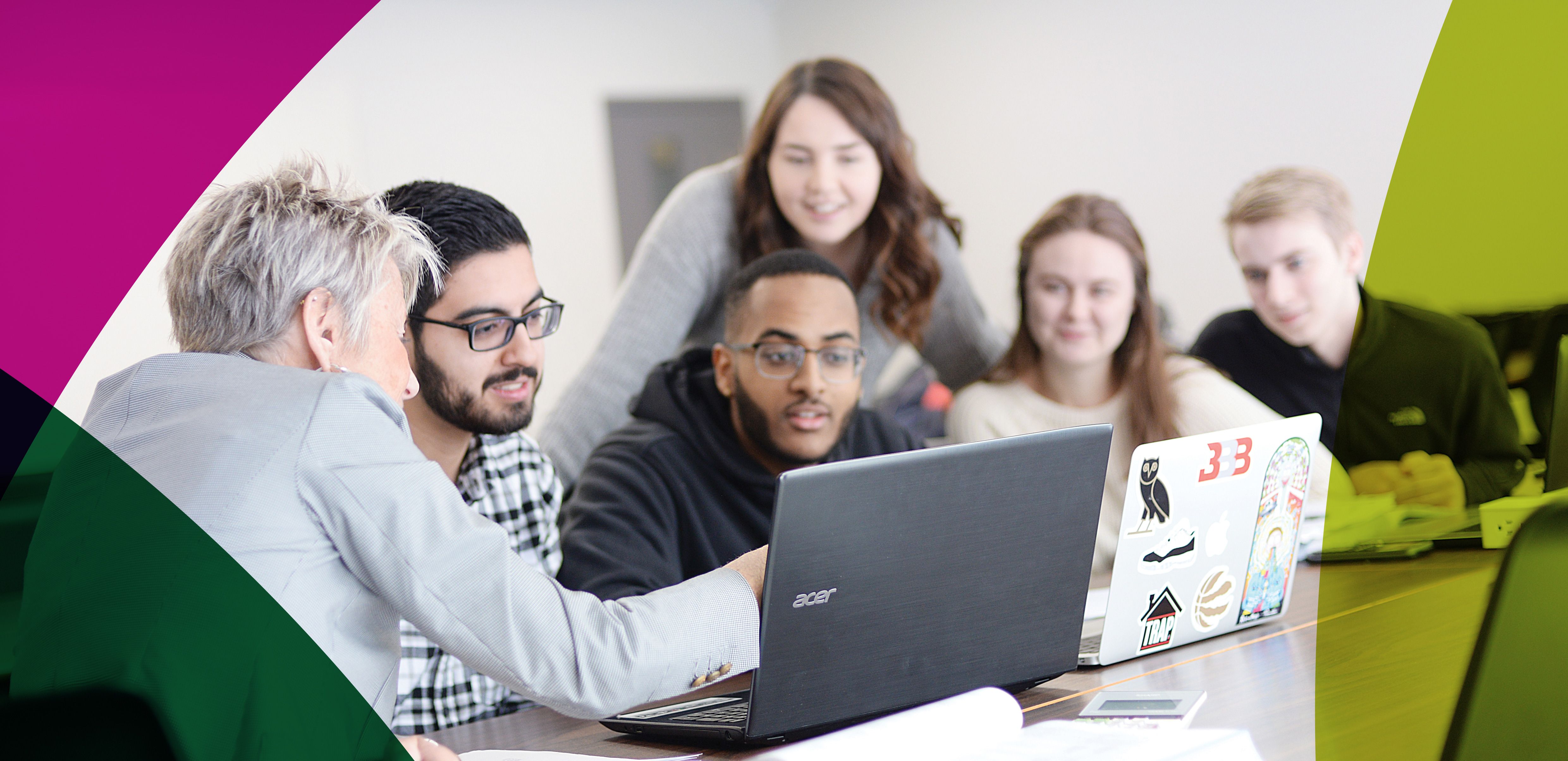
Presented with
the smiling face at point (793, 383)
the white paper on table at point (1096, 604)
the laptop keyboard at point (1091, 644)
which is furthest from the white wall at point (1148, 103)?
the laptop keyboard at point (1091, 644)

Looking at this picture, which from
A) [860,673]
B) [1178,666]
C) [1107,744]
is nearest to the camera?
[1107,744]

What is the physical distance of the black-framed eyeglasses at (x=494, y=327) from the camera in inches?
68.0

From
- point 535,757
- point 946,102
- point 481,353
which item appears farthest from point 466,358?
point 946,102

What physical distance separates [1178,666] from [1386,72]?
2930 mm

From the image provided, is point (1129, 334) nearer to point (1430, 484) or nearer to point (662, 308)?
point (1430, 484)

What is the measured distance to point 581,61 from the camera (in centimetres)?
527

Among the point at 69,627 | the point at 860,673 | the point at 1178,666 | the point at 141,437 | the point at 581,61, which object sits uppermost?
the point at 581,61

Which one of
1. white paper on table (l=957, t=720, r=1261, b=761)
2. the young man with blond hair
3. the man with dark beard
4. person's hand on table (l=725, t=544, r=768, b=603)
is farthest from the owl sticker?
the young man with blond hair

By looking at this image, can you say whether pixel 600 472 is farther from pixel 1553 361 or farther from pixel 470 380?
pixel 1553 361

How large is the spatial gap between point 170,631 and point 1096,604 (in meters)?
1.13

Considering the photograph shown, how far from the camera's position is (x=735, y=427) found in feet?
6.94

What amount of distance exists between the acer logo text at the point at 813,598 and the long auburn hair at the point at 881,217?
1565 millimetres

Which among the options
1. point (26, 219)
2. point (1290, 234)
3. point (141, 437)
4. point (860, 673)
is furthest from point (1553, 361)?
point (26, 219)

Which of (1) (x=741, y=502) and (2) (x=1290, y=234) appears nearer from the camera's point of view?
(1) (x=741, y=502)
